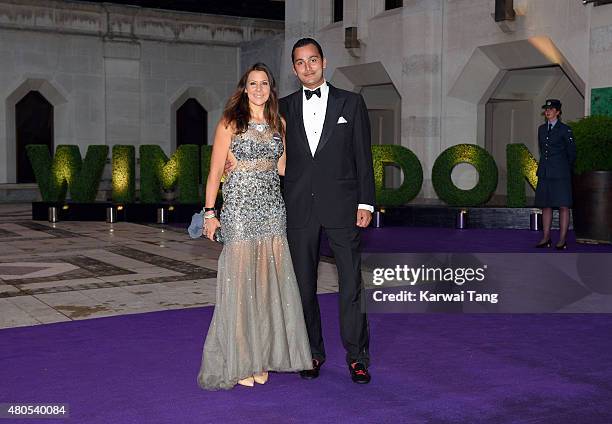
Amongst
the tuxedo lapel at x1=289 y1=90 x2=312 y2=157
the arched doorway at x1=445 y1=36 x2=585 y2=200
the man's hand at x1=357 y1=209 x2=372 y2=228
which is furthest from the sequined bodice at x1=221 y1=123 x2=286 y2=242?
the arched doorway at x1=445 y1=36 x2=585 y2=200

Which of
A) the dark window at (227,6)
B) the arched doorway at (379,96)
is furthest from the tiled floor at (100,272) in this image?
the dark window at (227,6)

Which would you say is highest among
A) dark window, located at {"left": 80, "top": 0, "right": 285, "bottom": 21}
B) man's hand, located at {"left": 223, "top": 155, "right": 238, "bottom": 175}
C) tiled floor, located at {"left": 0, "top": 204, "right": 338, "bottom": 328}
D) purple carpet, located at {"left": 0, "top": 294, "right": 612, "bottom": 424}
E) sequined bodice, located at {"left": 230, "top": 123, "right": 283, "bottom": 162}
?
dark window, located at {"left": 80, "top": 0, "right": 285, "bottom": 21}

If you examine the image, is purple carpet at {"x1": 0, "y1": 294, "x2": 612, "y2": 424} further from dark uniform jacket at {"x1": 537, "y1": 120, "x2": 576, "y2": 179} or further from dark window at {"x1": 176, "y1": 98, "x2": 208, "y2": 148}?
dark window at {"x1": 176, "y1": 98, "x2": 208, "y2": 148}

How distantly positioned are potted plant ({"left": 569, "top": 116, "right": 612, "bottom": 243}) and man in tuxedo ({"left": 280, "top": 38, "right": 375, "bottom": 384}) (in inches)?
318

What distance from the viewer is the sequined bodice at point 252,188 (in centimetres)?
529

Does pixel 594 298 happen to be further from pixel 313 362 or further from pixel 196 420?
pixel 196 420

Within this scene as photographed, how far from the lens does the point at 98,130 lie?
2542cm

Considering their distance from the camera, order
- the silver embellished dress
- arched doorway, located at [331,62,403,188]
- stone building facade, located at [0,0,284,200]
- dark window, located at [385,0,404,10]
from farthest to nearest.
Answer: stone building facade, located at [0,0,284,200]
arched doorway, located at [331,62,403,188]
dark window, located at [385,0,404,10]
the silver embellished dress

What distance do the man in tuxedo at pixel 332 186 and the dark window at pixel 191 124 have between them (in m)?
22.6

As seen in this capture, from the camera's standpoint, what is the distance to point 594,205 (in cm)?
1260

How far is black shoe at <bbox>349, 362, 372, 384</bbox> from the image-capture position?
534 cm

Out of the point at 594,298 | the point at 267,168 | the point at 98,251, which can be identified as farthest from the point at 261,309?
the point at 98,251

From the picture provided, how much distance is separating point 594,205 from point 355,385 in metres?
8.42

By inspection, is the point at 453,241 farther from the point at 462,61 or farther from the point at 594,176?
the point at 462,61
